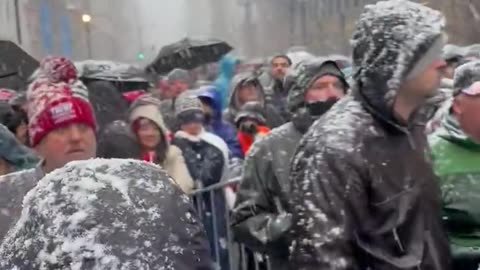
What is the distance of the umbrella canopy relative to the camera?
11562 mm

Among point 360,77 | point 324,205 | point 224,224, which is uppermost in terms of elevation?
point 360,77

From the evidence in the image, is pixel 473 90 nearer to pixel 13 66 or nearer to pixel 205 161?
pixel 205 161

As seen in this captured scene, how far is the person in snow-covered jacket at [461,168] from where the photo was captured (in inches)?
167

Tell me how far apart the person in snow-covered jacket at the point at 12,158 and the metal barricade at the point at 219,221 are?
302 centimetres

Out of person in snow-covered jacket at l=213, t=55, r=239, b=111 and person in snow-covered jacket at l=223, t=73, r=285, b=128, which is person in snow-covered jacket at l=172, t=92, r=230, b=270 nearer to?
person in snow-covered jacket at l=223, t=73, r=285, b=128

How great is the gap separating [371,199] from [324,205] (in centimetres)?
17

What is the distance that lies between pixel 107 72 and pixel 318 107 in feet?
23.6

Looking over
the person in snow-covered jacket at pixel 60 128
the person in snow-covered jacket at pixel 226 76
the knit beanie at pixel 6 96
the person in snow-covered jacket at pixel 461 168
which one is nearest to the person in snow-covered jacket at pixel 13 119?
the knit beanie at pixel 6 96

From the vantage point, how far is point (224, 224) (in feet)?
26.7

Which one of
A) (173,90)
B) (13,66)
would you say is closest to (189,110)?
(173,90)

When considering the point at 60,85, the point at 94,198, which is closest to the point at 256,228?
the point at 60,85

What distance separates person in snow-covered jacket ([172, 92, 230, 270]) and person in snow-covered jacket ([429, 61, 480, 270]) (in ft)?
10.4

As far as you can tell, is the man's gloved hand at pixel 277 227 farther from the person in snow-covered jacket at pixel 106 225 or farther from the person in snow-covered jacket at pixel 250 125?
the person in snow-covered jacket at pixel 250 125

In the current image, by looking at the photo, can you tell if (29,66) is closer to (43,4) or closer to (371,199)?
(371,199)
